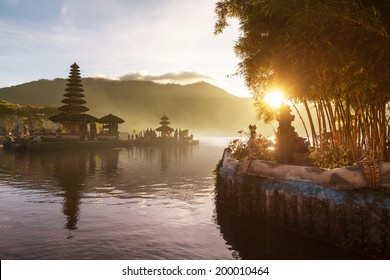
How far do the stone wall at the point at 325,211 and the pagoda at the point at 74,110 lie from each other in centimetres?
4987

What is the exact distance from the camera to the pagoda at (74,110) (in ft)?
188

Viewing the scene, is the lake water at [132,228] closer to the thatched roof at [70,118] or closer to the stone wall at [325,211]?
the stone wall at [325,211]

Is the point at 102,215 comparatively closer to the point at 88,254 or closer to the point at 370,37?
the point at 88,254

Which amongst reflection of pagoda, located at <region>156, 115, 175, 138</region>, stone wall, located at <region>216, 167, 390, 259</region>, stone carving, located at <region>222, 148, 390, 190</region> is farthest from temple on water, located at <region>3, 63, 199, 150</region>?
stone carving, located at <region>222, 148, 390, 190</region>

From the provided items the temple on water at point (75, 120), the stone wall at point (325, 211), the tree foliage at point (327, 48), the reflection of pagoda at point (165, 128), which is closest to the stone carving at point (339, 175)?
the stone wall at point (325, 211)

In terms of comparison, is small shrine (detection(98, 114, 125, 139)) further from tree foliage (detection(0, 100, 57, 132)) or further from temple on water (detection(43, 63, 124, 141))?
tree foliage (detection(0, 100, 57, 132))

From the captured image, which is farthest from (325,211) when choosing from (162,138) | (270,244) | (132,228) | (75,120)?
(162,138)

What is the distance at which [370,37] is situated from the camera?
7965 millimetres

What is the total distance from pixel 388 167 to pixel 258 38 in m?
6.13

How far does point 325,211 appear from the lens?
8.89 meters

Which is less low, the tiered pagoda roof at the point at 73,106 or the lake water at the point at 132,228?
the tiered pagoda roof at the point at 73,106

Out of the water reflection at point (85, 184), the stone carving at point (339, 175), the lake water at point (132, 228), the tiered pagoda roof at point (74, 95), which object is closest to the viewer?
the stone carving at point (339, 175)

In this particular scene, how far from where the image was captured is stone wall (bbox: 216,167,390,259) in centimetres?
768

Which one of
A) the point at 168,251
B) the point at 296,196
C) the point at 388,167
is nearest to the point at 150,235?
the point at 168,251
